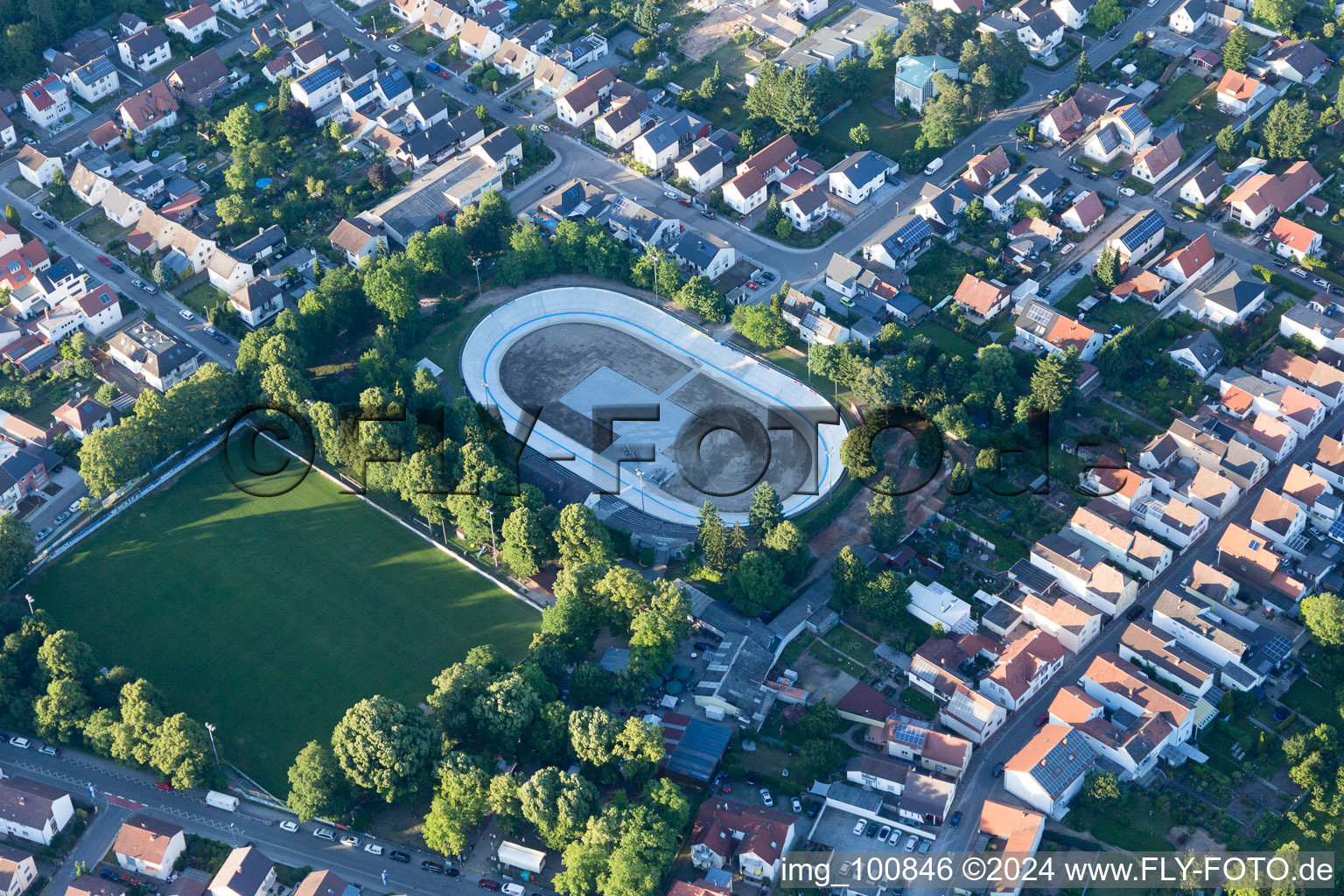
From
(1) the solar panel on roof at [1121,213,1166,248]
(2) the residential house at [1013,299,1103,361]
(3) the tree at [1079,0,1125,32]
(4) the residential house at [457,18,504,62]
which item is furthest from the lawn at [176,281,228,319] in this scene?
(3) the tree at [1079,0,1125,32]

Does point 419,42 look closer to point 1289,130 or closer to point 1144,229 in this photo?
point 1144,229

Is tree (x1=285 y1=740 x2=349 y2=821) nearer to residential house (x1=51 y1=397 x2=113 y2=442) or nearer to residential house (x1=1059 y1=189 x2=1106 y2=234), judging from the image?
residential house (x1=51 y1=397 x2=113 y2=442)

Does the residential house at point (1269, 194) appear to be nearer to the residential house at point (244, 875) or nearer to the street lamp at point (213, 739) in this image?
the street lamp at point (213, 739)

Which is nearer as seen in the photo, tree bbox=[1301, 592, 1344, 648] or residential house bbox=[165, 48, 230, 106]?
tree bbox=[1301, 592, 1344, 648]

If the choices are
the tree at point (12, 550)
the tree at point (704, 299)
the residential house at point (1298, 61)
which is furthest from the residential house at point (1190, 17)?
the tree at point (12, 550)

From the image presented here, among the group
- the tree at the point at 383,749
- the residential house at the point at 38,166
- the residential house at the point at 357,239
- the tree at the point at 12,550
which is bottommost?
the tree at the point at 383,749

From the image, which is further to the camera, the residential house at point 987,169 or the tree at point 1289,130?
the residential house at point 987,169

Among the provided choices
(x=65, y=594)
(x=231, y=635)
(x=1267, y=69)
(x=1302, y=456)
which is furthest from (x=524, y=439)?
(x=1267, y=69)
